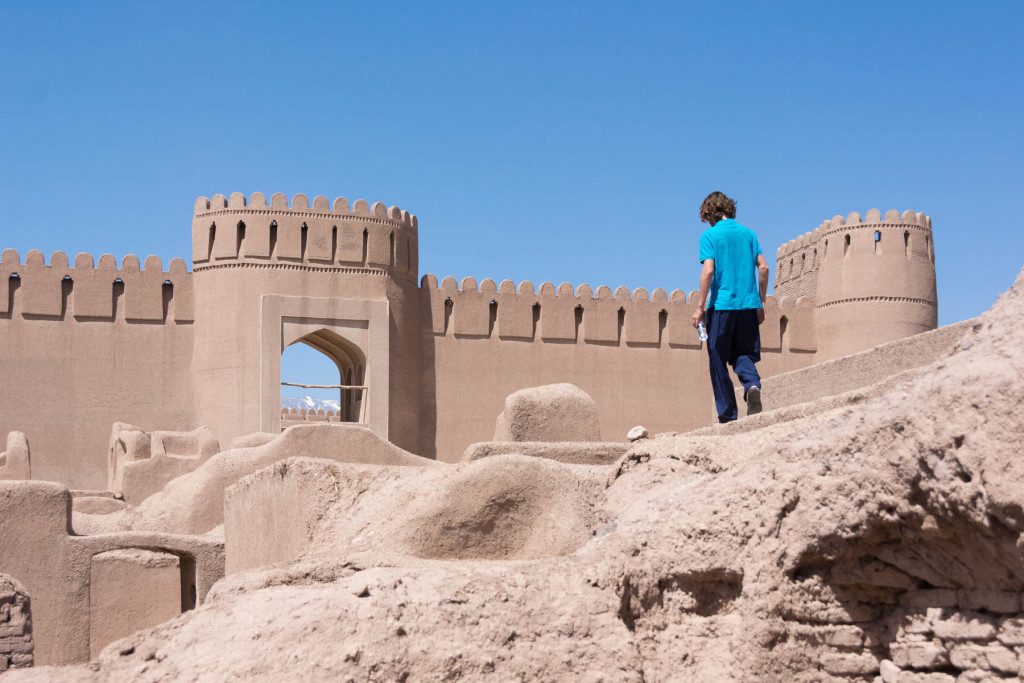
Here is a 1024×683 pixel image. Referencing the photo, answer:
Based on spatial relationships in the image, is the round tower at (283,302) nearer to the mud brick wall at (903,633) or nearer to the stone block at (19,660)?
the stone block at (19,660)

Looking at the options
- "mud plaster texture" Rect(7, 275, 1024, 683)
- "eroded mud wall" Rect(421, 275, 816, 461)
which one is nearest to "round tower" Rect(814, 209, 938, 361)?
"eroded mud wall" Rect(421, 275, 816, 461)

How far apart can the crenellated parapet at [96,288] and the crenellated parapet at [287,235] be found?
673 mm

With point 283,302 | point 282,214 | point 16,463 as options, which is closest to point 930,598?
point 16,463

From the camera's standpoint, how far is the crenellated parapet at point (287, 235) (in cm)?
2006

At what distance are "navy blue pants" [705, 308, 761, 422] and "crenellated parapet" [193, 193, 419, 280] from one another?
45.7 ft

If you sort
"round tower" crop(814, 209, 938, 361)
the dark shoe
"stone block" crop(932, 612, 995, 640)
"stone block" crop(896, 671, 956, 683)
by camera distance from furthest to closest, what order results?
"round tower" crop(814, 209, 938, 361) < the dark shoe < "stone block" crop(896, 671, 956, 683) < "stone block" crop(932, 612, 995, 640)

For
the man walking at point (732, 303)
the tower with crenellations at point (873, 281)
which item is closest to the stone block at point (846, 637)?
the man walking at point (732, 303)

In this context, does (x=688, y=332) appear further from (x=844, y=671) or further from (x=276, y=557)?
(x=844, y=671)

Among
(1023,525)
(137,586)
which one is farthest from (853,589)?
(137,586)

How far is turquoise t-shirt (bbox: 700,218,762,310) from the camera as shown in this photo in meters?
6.83

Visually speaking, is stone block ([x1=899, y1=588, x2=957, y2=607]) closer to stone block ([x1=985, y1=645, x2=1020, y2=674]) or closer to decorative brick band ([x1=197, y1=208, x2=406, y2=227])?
stone block ([x1=985, y1=645, x2=1020, y2=674])

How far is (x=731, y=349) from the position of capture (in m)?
6.94

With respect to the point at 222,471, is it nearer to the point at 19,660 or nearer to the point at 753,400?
the point at 19,660

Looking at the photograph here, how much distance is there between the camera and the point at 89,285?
66.7 ft
